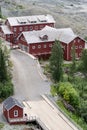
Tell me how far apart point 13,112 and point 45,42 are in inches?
968

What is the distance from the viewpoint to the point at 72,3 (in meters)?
140

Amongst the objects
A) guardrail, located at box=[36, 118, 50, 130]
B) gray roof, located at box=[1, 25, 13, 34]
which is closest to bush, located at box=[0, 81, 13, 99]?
guardrail, located at box=[36, 118, 50, 130]

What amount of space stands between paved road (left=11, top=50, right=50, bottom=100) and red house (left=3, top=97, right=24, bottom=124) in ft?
17.0

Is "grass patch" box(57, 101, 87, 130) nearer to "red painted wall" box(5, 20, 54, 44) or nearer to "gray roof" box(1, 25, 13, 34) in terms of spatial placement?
"red painted wall" box(5, 20, 54, 44)

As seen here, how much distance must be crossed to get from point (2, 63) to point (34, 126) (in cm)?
1048

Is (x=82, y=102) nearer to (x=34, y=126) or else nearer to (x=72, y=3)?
(x=34, y=126)

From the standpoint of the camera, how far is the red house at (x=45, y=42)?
232 feet

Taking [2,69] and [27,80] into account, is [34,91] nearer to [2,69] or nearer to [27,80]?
[27,80]

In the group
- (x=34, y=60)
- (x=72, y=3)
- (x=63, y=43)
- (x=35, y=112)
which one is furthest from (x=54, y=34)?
(x=72, y=3)

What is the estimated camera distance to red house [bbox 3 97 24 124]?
48.2 m

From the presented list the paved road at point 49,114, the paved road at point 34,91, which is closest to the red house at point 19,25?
the paved road at point 34,91

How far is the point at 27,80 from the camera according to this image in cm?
5928

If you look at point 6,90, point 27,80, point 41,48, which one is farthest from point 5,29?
point 6,90

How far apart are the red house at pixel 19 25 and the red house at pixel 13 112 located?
31169mm
